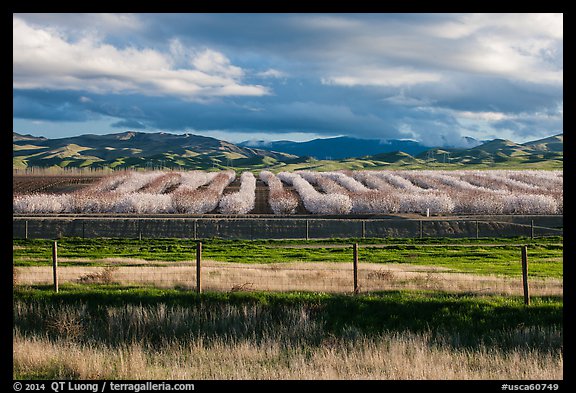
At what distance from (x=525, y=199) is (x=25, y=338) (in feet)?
163

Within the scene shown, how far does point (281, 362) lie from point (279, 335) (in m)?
2.77

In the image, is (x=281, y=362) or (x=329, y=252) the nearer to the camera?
(x=281, y=362)

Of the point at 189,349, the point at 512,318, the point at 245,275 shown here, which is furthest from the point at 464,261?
the point at 189,349

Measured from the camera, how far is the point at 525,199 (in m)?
57.5

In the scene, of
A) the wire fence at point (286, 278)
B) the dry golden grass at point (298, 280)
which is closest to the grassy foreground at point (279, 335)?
the wire fence at point (286, 278)

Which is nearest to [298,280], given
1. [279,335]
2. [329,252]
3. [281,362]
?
[279,335]

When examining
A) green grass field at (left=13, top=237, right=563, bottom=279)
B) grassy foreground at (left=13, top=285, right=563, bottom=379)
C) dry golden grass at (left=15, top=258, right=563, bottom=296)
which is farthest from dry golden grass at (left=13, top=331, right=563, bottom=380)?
green grass field at (left=13, top=237, right=563, bottom=279)

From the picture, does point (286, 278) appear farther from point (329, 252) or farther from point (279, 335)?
Result: point (329, 252)

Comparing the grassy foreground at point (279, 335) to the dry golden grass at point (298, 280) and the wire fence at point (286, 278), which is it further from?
the dry golden grass at point (298, 280)

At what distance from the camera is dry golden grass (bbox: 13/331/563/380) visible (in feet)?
40.9

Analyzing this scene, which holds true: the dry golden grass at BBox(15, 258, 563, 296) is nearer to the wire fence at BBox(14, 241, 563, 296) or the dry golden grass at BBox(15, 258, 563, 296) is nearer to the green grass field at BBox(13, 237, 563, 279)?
the wire fence at BBox(14, 241, 563, 296)

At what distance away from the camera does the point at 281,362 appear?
13.8 metres

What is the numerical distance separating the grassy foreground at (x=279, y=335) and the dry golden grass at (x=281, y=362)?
37mm

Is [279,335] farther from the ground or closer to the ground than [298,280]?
closer to the ground
